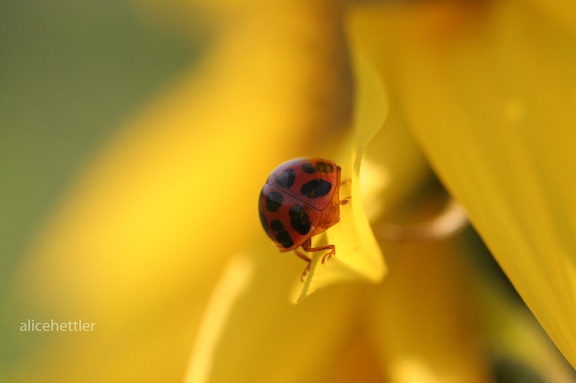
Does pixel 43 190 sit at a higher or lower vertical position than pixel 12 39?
lower

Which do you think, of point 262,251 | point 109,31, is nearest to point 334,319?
point 262,251

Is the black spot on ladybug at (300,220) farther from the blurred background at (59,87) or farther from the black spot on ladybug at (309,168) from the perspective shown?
the blurred background at (59,87)

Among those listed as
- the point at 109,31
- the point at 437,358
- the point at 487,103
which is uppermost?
the point at 109,31

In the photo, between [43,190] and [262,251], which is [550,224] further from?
[43,190]

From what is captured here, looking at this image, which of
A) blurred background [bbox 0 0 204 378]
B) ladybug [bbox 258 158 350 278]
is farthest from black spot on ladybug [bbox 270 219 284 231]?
blurred background [bbox 0 0 204 378]

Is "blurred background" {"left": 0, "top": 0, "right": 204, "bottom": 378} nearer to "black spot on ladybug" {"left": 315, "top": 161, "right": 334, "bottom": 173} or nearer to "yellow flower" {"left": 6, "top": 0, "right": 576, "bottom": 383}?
"yellow flower" {"left": 6, "top": 0, "right": 576, "bottom": 383}

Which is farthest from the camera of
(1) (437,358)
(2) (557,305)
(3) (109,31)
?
(3) (109,31)

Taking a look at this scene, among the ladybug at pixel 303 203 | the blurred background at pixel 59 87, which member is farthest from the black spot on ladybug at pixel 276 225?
the blurred background at pixel 59 87

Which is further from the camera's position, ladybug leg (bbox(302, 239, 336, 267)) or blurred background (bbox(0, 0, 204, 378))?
blurred background (bbox(0, 0, 204, 378))
